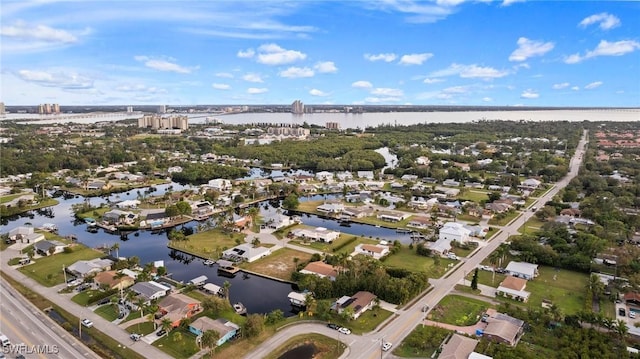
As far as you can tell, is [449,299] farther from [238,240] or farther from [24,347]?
[24,347]

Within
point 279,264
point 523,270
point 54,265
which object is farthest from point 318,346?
point 54,265

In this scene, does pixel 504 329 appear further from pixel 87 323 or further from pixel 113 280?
pixel 113 280

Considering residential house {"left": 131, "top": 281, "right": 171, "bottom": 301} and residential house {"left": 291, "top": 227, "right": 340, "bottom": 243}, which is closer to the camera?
residential house {"left": 131, "top": 281, "right": 171, "bottom": 301}

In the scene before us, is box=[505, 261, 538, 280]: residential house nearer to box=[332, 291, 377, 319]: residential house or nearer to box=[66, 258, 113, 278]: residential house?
box=[332, 291, 377, 319]: residential house

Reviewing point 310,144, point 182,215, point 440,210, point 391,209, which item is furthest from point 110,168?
point 440,210

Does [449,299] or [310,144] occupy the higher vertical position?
[310,144]

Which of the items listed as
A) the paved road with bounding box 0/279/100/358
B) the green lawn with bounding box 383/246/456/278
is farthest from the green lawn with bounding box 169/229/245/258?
the green lawn with bounding box 383/246/456/278
